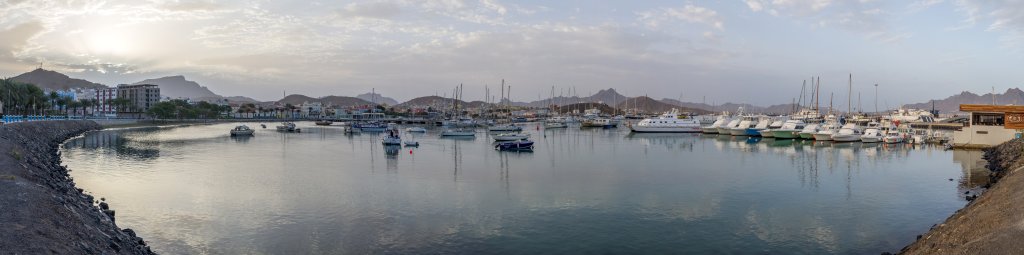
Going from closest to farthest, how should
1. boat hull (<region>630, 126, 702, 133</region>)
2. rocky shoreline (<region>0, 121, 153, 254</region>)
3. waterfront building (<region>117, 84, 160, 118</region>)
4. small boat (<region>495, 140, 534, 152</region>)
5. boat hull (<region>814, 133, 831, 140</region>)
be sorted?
rocky shoreline (<region>0, 121, 153, 254</region>) → small boat (<region>495, 140, 534, 152</region>) → boat hull (<region>814, 133, 831, 140</region>) → boat hull (<region>630, 126, 702, 133</region>) → waterfront building (<region>117, 84, 160, 118</region>)

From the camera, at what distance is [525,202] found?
64.8 feet

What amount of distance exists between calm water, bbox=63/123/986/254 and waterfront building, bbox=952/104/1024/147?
487cm

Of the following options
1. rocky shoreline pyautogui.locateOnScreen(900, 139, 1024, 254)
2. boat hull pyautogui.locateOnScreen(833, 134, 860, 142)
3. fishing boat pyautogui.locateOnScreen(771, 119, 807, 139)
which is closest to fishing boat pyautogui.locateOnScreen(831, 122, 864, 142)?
boat hull pyautogui.locateOnScreen(833, 134, 860, 142)

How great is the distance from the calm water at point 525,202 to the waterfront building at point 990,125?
16.0 ft

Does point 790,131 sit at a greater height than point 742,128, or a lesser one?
lesser

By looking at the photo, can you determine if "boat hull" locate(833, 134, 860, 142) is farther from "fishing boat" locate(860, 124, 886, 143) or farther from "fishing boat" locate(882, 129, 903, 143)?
"fishing boat" locate(882, 129, 903, 143)

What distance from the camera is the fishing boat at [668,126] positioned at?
75.8 meters

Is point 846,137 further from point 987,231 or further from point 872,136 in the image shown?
point 987,231

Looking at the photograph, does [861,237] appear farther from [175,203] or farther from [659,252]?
[175,203]

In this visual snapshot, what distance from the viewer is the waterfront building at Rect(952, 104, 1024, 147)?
38500 mm

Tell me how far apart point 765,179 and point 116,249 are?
26.0 meters

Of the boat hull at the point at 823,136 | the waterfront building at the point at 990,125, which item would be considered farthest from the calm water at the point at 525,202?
the boat hull at the point at 823,136

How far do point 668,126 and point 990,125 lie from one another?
38.3 metres

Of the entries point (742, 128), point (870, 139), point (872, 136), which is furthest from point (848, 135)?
point (742, 128)
